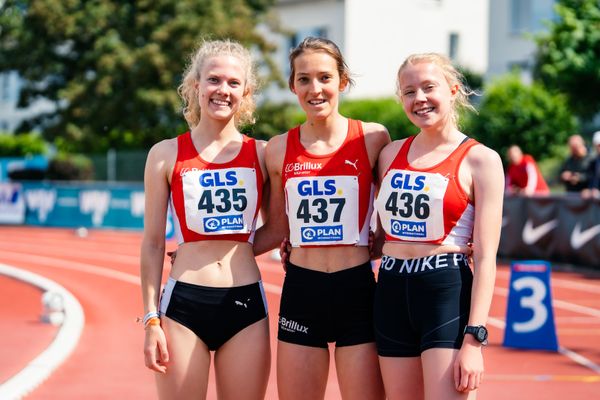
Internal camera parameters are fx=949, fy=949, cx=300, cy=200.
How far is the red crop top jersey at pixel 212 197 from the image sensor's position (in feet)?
13.7

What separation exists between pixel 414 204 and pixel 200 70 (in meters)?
1.18

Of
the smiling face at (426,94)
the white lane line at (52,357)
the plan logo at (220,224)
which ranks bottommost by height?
the white lane line at (52,357)

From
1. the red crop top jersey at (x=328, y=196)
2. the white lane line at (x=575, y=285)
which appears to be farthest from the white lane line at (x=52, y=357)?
the white lane line at (x=575, y=285)

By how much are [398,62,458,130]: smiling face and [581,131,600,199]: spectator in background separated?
11054mm

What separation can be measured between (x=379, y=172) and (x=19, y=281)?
420 inches

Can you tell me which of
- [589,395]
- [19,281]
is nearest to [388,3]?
[19,281]

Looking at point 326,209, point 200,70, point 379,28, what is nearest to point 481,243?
point 326,209

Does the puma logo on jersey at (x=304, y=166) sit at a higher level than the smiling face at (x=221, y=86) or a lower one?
lower

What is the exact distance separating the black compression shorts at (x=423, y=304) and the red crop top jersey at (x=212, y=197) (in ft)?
2.33

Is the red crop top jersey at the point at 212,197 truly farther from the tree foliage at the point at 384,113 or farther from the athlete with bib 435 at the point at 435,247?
the tree foliage at the point at 384,113

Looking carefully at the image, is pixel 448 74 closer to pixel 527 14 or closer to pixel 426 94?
pixel 426 94

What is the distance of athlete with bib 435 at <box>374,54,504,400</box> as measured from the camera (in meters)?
3.77

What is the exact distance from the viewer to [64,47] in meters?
33.8

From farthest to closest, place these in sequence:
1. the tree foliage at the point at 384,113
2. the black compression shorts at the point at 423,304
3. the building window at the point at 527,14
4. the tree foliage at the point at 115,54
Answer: the building window at the point at 527,14 < the tree foliage at the point at 384,113 < the tree foliage at the point at 115,54 < the black compression shorts at the point at 423,304
